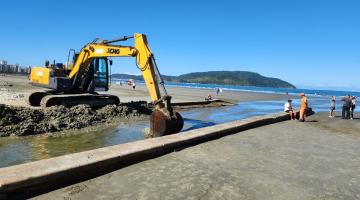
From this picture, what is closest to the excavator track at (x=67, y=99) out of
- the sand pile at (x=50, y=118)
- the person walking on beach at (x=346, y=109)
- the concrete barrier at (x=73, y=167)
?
the sand pile at (x=50, y=118)

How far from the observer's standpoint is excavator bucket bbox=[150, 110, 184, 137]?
37.8ft

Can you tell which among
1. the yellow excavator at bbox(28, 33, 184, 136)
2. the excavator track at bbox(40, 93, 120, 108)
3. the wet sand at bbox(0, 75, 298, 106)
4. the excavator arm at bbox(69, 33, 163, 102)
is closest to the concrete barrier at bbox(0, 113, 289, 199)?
the excavator arm at bbox(69, 33, 163, 102)

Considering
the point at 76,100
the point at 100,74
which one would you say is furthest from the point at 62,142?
the point at 100,74

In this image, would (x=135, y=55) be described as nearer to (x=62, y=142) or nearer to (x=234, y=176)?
(x=62, y=142)

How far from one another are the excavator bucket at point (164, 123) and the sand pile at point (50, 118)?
11.8ft

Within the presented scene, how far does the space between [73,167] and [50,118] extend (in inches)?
381

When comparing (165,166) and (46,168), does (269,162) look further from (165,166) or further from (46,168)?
(46,168)

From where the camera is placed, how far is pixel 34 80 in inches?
846

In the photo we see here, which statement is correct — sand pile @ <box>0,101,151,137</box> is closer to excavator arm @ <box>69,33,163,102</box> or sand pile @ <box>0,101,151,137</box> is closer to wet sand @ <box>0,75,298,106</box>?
excavator arm @ <box>69,33,163,102</box>

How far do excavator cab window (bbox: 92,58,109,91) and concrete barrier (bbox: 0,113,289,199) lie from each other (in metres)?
12.4

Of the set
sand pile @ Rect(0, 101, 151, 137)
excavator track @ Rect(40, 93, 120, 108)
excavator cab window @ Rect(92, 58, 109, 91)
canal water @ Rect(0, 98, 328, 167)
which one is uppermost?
excavator cab window @ Rect(92, 58, 109, 91)

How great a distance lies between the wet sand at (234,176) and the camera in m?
5.27

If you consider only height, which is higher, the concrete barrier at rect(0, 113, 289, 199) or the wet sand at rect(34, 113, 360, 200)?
the concrete barrier at rect(0, 113, 289, 199)

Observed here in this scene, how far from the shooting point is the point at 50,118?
14516mm
